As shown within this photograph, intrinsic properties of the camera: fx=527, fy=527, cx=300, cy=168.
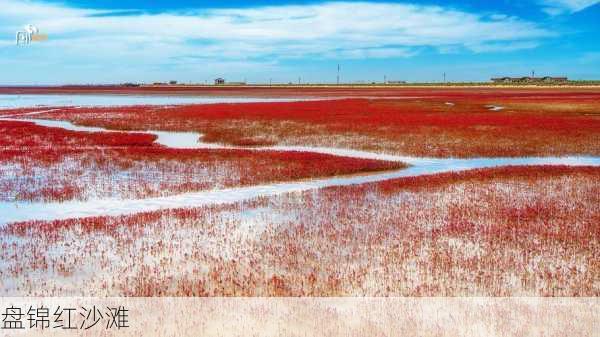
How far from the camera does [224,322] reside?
798 cm

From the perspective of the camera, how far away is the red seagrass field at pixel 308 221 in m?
9.67

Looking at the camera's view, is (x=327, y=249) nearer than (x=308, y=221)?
Yes

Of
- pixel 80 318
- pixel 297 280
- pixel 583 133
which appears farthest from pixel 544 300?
pixel 583 133

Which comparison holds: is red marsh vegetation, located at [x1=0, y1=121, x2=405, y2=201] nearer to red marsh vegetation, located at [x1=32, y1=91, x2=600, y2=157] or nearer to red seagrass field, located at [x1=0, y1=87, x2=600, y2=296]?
red seagrass field, located at [x1=0, y1=87, x2=600, y2=296]

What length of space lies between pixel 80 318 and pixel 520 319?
6.76 metres

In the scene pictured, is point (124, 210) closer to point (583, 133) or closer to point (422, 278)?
point (422, 278)

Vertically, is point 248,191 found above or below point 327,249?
above

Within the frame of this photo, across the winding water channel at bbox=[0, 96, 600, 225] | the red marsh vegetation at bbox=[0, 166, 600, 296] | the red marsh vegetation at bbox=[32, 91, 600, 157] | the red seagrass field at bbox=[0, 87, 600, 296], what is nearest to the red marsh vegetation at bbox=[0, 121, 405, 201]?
the red seagrass field at bbox=[0, 87, 600, 296]

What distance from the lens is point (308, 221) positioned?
13766 millimetres

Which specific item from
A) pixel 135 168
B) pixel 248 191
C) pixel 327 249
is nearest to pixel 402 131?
pixel 135 168

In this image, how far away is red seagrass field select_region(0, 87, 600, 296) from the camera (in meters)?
9.67

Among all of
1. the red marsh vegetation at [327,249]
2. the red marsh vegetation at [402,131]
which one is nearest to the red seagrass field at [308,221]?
the red marsh vegetation at [327,249]

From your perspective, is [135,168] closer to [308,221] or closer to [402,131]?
[308,221]

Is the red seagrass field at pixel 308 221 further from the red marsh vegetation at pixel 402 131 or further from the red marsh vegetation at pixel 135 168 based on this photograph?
the red marsh vegetation at pixel 402 131
